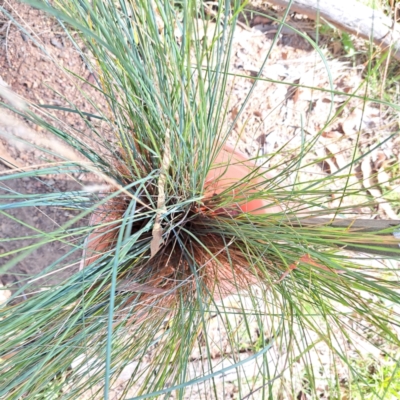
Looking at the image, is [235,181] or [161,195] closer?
[161,195]

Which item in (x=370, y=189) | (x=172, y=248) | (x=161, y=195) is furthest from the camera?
(x=370, y=189)

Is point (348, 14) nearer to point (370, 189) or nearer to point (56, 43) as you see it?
point (370, 189)

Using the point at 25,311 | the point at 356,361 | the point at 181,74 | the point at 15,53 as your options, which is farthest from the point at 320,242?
the point at 15,53

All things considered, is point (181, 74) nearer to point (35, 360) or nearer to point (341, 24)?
point (35, 360)

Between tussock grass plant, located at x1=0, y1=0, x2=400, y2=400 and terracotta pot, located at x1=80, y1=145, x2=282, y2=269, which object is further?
terracotta pot, located at x1=80, y1=145, x2=282, y2=269

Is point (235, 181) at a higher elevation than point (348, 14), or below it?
below

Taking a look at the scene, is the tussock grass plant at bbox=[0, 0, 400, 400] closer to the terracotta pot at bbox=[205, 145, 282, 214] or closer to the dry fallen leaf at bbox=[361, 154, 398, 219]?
the terracotta pot at bbox=[205, 145, 282, 214]

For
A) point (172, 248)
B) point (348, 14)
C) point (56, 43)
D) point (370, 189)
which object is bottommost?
point (370, 189)

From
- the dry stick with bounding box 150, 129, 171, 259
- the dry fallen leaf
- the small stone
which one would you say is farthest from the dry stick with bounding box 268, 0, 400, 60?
the dry stick with bounding box 150, 129, 171, 259

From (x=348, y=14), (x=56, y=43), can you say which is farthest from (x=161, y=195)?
(x=348, y=14)

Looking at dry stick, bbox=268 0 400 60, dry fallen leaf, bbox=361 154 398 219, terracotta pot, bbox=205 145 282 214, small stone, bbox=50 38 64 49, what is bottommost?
dry fallen leaf, bbox=361 154 398 219

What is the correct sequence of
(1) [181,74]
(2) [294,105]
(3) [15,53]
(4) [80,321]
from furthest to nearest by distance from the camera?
(2) [294,105] < (3) [15,53] < (4) [80,321] < (1) [181,74]
